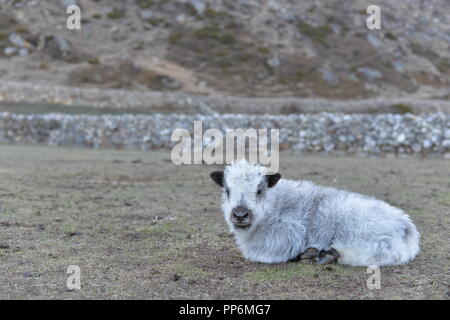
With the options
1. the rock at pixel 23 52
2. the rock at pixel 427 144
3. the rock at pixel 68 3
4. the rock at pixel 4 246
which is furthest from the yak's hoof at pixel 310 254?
the rock at pixel 68 3

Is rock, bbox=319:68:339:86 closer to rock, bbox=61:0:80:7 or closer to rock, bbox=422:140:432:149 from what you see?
rock, bbox=61:0:80:7

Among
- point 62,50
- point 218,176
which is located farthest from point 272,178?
point 62,50

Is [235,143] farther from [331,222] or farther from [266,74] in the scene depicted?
[266,74]

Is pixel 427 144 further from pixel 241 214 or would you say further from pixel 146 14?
pixel 146 14

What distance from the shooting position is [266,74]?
5800cm

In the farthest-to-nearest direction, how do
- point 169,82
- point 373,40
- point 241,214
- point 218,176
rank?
point 373,40
point 169,82
point 218,176
point 241,214

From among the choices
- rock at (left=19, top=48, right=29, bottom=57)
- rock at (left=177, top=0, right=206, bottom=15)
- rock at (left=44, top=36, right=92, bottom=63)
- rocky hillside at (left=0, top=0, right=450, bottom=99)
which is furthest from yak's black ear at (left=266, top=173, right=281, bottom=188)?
rock at (left=177, top=0, right=206, bottom=15)

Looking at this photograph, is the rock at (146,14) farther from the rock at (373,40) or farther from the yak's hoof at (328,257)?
the yak's hoof at (328,257)

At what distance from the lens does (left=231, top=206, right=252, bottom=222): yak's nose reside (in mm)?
6371

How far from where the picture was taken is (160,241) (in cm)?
789

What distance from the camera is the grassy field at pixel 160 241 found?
5.54 metres

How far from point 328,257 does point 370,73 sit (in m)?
56.0
